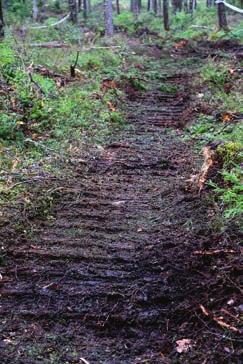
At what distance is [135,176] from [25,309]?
3.21m

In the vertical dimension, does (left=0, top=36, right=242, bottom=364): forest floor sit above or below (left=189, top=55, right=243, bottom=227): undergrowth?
below

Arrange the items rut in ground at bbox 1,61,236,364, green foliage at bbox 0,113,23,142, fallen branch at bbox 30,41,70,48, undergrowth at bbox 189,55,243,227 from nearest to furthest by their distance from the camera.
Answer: rut in ground at bbox 1,61,236,364
undergrowth at bbox 189,55,243,227
green foliage at bbox 0,113,23,142
fallen branch at bbox 30,41,70,48

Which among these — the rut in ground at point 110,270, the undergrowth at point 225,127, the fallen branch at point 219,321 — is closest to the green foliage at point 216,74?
the undergrowth at point 225,127

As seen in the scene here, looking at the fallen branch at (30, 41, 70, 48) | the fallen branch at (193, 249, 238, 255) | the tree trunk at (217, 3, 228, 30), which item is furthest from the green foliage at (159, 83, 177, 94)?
the tree trunk at (217, 3, 228, 30)

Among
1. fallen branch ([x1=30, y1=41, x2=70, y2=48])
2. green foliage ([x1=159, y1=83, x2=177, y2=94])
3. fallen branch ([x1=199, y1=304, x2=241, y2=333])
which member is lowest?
green foliage ([x1=159, y1=83, x2=177, y2=94])

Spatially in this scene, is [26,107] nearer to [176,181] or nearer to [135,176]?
[135,176]

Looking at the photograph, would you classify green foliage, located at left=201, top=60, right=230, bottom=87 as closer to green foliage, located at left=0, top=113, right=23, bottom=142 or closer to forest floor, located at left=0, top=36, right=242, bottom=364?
forest floor, located at left=0, top=36, right=242, bottom=364

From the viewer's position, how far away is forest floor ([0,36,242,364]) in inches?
133

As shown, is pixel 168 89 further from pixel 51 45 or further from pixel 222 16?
pixel 222 16

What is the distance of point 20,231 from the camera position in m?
4.96

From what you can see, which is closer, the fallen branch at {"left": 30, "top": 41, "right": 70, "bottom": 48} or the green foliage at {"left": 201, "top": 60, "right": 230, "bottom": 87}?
the green foliage at {"left": 201, "top": 60, "right": 230, "bottom": 87}

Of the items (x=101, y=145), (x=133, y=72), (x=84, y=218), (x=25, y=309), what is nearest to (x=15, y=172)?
(x=84, y=218)

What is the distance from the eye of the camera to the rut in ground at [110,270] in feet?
11.5

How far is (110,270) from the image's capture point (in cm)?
438
